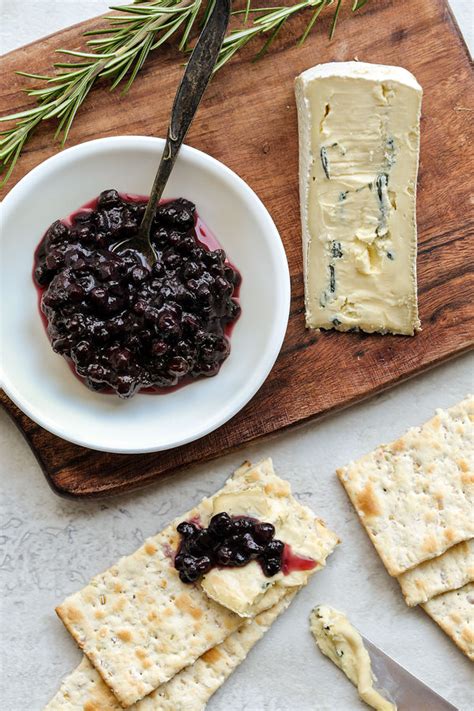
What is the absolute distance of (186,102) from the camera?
2.39 meters

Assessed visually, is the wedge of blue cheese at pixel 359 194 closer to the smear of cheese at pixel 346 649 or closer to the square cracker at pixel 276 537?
the square cracker at pixel 276 537

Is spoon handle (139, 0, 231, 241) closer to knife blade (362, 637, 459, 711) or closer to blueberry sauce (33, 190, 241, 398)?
blueberry sauce (33, 190, 241, 398)

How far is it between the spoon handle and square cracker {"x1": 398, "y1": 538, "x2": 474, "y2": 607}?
1702 millimetres

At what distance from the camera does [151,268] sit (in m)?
2.40

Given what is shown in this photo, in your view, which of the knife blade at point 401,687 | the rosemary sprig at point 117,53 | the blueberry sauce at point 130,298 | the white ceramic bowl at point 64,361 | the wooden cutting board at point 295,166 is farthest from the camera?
the knife blade at point 401,687

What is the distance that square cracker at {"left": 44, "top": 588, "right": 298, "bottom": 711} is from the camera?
278cm

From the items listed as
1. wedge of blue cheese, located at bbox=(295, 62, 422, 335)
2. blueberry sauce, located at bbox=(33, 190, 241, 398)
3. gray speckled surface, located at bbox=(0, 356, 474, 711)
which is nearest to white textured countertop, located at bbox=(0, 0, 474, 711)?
gray speckled surface, located at bbox=(0, 356, 474, 711)

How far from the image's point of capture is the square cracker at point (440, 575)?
2865mm

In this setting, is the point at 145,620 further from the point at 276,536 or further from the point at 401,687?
the point at 401,687

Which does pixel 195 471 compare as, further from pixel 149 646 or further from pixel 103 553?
pixel 149 646

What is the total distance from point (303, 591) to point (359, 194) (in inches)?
63.2

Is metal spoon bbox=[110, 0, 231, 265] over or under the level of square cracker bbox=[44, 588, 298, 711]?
over

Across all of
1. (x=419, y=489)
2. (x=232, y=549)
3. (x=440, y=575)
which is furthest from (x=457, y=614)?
(x=232, y=549)

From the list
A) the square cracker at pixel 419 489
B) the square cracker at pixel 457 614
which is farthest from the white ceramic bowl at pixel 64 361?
the square cracker at pixel 457 614
